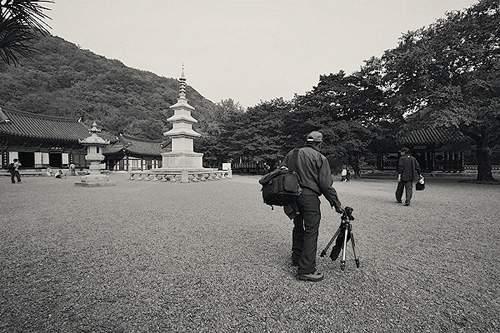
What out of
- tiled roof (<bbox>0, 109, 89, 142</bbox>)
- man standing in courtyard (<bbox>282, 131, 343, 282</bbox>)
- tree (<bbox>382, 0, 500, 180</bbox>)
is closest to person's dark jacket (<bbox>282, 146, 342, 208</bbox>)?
man standing in courtyard (<bbox>282, 131, 343, 282</bbox>)

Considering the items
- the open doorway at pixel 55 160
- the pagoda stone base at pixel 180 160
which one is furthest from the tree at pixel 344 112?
the open doorway at pixel 55 160

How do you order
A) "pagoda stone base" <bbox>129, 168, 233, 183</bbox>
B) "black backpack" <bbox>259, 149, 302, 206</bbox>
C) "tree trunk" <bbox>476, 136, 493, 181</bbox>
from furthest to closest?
"tree trunk" <bbox>476, 136, 493, 181</bbox>, "pagoda stone base" <bbox>129, 168, 233, 183</bbox>, "black backpack" <bbox>259, 149, 302, 206</bbox>

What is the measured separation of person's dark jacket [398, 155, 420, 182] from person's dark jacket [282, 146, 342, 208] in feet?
21.6

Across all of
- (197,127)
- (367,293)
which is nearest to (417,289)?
(367,293)

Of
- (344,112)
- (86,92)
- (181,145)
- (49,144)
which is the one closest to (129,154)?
(49,144)

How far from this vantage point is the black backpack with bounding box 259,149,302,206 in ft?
10.3

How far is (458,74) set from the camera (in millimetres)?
16062

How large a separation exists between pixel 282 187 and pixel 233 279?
1.32 metres

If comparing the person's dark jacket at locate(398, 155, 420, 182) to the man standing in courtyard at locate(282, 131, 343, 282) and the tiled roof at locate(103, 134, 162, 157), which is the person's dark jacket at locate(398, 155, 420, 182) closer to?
the man standing in courtyard at locate(282, 131, 343, 282)

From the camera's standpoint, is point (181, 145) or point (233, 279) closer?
point (233, 279)

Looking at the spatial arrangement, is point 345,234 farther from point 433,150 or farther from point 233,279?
point 433,150

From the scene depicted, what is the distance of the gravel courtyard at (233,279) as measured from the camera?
2.46 meters

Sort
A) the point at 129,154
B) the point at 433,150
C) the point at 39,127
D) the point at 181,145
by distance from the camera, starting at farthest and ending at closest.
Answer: the point at 129,154 → the point at 39,127 → the point at 433,150 → the point at 181,145

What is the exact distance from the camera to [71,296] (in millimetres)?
2867
